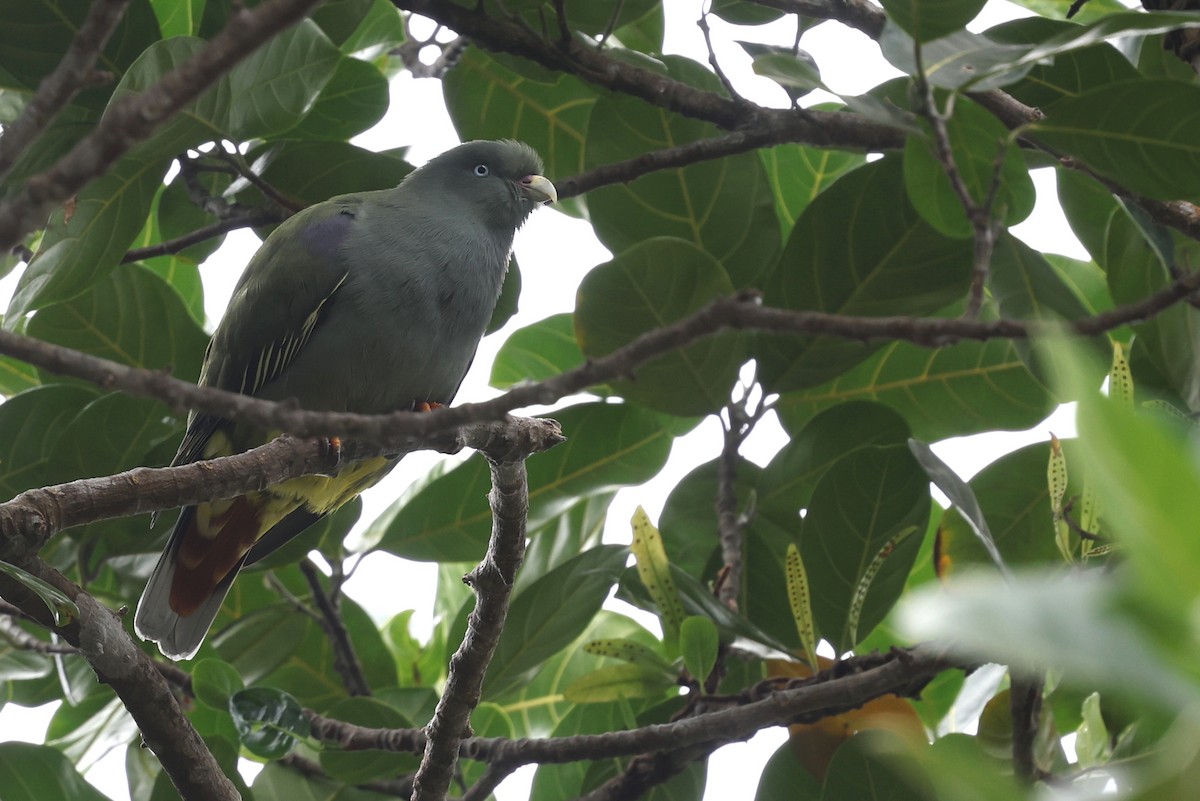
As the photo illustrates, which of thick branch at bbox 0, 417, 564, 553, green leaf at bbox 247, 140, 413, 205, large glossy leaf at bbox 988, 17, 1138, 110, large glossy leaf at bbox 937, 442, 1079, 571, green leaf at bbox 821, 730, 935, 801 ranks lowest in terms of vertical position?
green leaf at bbox 821, 730, 935, 801

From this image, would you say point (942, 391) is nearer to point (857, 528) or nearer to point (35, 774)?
point (857, 528)

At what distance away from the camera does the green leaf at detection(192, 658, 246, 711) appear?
241 cm

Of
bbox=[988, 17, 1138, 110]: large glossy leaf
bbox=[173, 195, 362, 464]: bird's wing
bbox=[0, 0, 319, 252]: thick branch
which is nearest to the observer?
bbox=[0, 0, 319, 252]: thick branch

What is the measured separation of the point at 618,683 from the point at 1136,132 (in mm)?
1507

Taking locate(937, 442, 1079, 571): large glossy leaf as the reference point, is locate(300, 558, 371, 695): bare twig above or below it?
above

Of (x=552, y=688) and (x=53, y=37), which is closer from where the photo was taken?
(x=53, y=37)

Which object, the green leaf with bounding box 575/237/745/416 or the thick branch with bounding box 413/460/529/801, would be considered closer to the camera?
the thick branch with bounding box 413/460/529/801

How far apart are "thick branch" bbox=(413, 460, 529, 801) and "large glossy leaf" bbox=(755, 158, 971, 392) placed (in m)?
0.93

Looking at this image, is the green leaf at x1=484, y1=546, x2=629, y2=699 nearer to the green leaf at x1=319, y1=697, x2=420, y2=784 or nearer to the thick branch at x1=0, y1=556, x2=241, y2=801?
the green leaf at x1=319, y1=697, x2=420, y2=784

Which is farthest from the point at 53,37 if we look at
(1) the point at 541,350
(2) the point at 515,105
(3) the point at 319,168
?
(1) the point at 541,350

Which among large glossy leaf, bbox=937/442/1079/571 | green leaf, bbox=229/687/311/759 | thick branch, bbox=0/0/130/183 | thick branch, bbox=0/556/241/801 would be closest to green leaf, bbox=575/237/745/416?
large glossy leaf, bbox=937/442/1079/571

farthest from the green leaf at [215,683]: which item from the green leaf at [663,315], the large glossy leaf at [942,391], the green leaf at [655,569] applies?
the large glossy leaf at [942,391]

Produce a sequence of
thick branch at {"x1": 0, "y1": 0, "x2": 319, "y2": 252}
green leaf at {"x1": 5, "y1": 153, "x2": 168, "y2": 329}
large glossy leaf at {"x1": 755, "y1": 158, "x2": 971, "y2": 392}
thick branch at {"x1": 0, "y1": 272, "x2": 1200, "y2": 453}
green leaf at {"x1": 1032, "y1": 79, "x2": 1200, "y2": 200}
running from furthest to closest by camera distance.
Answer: large glossy leaf at {"x1": 755, "y1": 158, "x2": 971, "y2": 392}
green leaf at {"x1": 5, "y1": 153, "x2": 168, "y2": 329}
green leaf at {"x1": 1032, "y1": 79, "x2": 1200, "y2": 200}
thick branch at {"x1": 0, "y1": 272, "x2": 1200, "y2": 453}
thick branch at {"x1": 0, "y1": 0, "x2": 319, "y2": 252}

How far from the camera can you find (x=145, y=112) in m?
0.92
